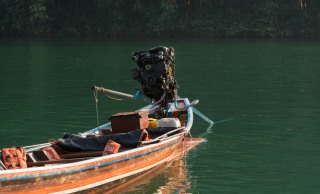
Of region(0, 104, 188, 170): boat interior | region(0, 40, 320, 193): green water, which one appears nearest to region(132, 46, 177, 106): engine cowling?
region(0, 40, 320, 193): green water

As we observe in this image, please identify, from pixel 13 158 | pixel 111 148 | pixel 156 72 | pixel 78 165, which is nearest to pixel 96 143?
pixel 111 148

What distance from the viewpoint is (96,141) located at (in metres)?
15.9

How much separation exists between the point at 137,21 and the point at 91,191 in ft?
211

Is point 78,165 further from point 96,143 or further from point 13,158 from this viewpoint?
point 96,143

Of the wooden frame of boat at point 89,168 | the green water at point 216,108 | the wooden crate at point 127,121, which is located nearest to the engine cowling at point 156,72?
the green water at point 216,108

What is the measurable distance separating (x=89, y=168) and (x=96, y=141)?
199cm

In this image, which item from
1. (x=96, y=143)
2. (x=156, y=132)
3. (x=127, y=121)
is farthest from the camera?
(x=156, y=132)

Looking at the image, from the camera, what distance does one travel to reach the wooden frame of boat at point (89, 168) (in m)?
12.6

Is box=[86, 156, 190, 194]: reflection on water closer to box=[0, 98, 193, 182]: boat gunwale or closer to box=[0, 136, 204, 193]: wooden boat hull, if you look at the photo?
box=[0, 136, 204, 193]: wooden boat hull

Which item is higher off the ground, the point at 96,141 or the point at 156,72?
the point at 156,72

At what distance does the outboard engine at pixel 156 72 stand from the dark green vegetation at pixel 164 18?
53.7m

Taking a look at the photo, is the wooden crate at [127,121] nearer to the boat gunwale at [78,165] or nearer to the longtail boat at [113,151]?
the longtail boat at [113,151]

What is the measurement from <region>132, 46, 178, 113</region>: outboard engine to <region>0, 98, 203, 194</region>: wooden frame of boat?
2384 millimetres

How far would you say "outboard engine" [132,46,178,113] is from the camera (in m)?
20.1
